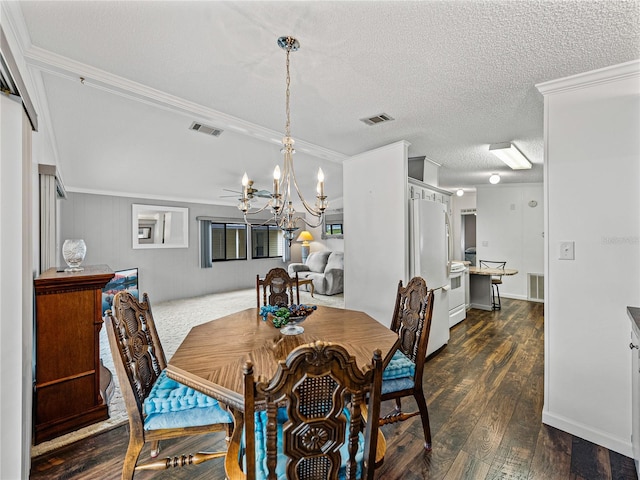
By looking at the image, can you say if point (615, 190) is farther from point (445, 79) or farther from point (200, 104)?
point (200, 104)

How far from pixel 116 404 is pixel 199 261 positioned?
4.49 meters

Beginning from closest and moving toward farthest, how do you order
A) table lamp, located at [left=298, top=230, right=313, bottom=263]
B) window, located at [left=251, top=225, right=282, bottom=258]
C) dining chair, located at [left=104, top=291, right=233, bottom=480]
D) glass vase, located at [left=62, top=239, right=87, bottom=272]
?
dining chair, located at [left=104, top=291, right=233, bottom=480], glass vase, located at [left=62, top=239, right=87, bottom=272], window, located at [left=251, top=225, right=282, bottom=258], table lamp, located at [left=298, top=230, right=313, bottom=263]

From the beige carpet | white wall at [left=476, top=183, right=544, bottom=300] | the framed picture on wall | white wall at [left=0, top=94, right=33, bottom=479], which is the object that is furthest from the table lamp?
white wall at [left=0, top=94, right=33, bottom=479]

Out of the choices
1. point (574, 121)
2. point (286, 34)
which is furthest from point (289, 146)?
point (574, 121)

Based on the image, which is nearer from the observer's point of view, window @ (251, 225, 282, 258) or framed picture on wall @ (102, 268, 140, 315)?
framed picture on wall @ (102, 268, 140, 315)

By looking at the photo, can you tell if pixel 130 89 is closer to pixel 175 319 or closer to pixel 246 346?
pixel 246 346

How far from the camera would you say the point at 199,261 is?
679cm

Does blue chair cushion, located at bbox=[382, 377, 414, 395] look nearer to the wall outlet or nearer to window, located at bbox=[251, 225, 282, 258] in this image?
the wall outlet

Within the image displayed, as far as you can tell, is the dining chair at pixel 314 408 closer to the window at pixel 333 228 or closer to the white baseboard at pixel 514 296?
the white baseboard at pixel 514 296

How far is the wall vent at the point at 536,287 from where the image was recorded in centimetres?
623

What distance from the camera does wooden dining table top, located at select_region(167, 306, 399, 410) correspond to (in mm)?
1329

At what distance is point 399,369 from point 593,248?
1.54 m

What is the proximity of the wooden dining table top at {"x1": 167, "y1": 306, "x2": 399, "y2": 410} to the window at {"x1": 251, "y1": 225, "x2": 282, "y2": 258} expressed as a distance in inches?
223

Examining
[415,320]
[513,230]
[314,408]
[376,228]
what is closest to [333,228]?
[513,230]
